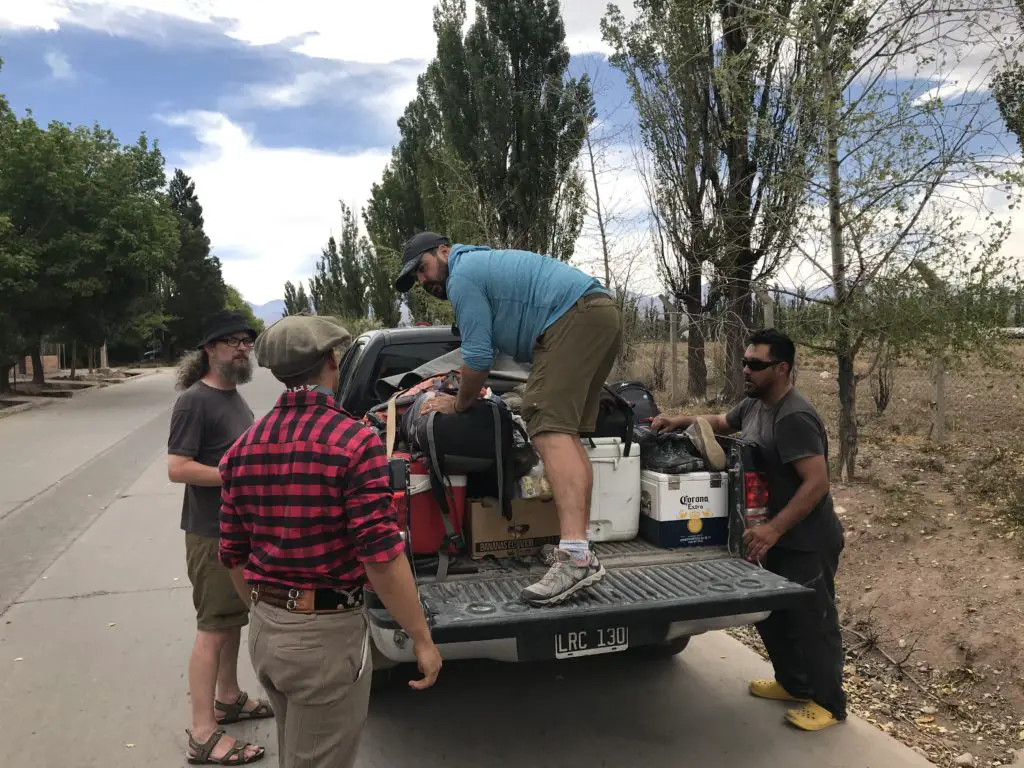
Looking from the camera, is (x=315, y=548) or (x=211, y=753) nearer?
(x=315, y=548)

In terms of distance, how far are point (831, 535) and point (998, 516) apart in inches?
103

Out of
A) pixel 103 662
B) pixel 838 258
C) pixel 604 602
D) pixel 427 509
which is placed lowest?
pixel 103 662

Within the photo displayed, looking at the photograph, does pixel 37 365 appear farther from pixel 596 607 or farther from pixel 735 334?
pixel 596 607

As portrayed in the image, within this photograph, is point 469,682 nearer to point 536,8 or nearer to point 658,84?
point 658,84

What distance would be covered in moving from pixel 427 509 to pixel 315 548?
4.50ft

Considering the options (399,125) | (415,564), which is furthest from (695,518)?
(399,125)

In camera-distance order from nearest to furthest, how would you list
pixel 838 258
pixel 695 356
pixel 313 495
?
1. pixel 313 495
2. pixel 838 258
3. pixel 695 356

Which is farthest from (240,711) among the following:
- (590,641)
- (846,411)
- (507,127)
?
(507,127)

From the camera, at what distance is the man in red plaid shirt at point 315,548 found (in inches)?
78.8

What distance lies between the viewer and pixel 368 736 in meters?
3.62

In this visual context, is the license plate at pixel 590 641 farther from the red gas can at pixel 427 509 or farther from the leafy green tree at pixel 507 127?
the leafy green tree at pixel 507 127

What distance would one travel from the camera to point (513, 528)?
11.6 feet

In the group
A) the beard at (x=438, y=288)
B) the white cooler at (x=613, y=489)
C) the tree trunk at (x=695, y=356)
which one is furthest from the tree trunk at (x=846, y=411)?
the tree trunk at (x=695, y=356)

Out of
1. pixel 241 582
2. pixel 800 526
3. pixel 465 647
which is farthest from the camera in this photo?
pixel 800 526
